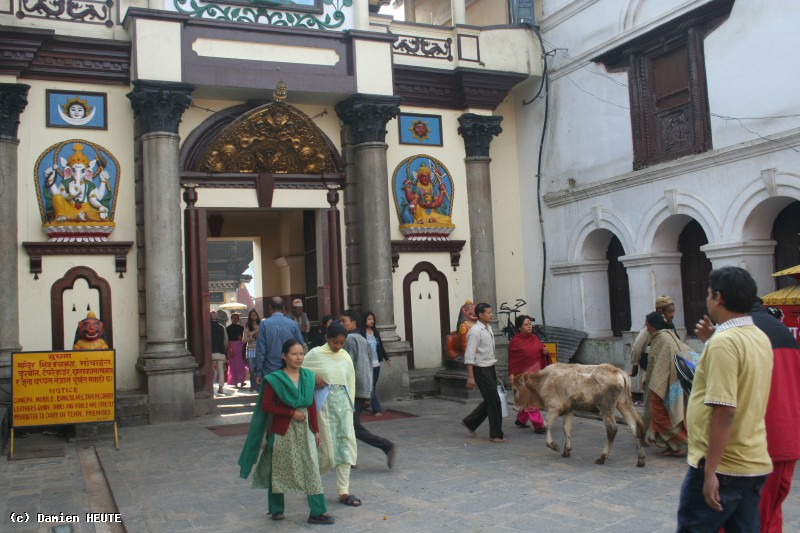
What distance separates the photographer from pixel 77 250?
12.5 metres

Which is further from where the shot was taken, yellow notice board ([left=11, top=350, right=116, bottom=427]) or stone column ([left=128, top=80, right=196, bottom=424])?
stone column ([left=128, top=80, right=196, bottom=424])

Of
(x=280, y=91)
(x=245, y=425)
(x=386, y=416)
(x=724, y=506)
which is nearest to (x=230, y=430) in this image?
(x=245, y=425)

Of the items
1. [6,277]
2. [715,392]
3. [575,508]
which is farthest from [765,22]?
[6,277]

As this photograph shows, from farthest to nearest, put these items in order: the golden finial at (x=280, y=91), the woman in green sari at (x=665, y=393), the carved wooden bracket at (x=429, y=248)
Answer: the carved wooden bracket at (x=429, y=248)
the golden finial at (x=280, y=91)
the woman in green sari at (x=665, y=393)

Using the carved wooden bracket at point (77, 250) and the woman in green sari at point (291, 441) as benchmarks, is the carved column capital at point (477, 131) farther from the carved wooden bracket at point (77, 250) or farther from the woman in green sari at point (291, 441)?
the woman in green sari at point (291, 441)

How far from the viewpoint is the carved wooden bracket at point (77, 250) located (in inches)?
482

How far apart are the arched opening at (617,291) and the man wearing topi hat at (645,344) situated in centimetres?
632

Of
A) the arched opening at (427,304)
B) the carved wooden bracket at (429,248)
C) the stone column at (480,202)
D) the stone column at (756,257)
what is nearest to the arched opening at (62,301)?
the carved wooden bracket at (429,248)

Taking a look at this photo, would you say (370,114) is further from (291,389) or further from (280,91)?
(291,389)

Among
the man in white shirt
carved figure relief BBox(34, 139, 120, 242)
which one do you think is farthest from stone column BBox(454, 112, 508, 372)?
carved figure relief BBox(34, 139, 120, 242)

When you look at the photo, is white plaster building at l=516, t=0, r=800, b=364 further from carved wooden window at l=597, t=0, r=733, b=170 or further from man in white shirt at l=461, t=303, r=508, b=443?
man in white shirt at l=461, t=303, r=508, b=443

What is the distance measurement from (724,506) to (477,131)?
12.6 meters

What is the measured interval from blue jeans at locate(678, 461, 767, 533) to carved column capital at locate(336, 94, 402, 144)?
11.2m

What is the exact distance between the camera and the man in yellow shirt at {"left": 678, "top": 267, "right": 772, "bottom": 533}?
350cm
